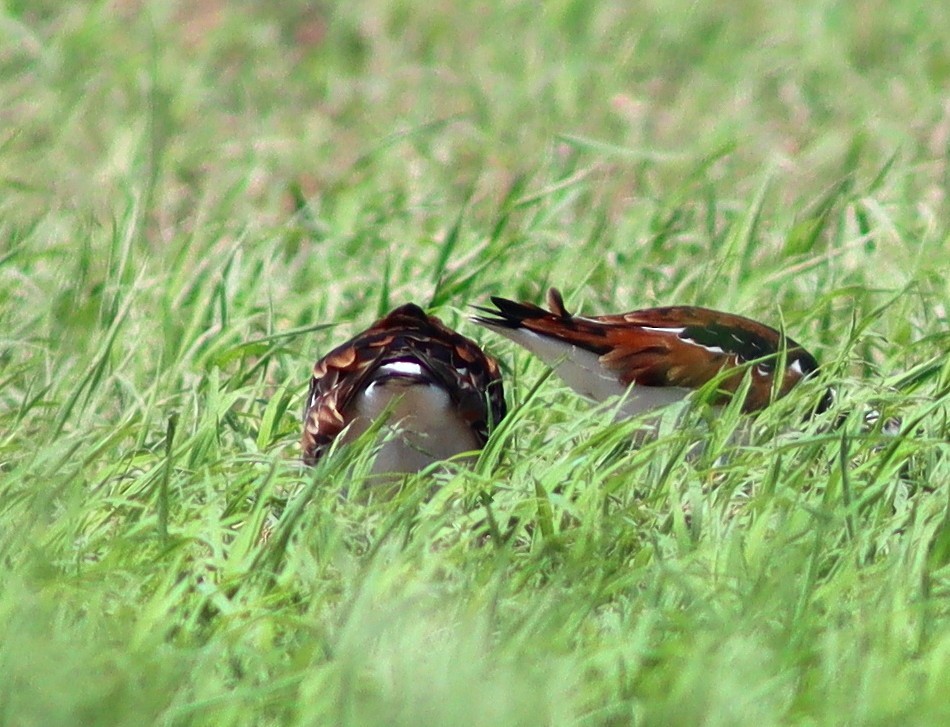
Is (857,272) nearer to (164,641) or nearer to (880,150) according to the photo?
(880,150)

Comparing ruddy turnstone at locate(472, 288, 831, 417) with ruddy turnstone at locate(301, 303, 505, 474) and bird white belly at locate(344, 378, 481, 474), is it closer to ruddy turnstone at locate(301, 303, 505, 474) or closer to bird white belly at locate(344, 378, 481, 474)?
ruddy turnstone at locate(301, 303, 505, 474)

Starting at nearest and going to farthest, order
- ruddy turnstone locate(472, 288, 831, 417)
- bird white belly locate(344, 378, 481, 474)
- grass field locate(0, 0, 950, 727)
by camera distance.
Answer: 1. grass field locate(0, 0, 950, 727)
2. bird white belly locate(344, 378, 481, 474)
3. ruddy turnstone locate(472, 288, 831, 417)

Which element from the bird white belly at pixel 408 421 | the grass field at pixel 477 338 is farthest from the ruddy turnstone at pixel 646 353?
the bird white belly at pixel 408 421

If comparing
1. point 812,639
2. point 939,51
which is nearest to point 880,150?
point 939,51

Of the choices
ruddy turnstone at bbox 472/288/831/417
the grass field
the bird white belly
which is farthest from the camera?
ruddy turnstone at bbox 472/288/831/417

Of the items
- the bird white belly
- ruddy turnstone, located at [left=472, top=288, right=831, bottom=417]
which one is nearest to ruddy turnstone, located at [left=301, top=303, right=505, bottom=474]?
the bird white belly
